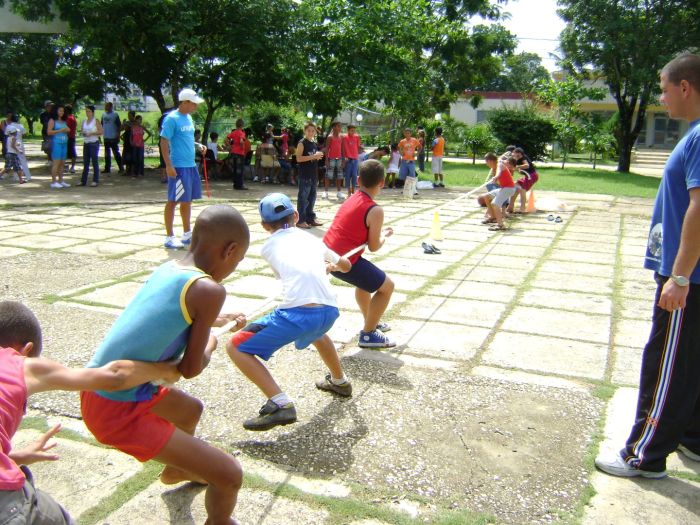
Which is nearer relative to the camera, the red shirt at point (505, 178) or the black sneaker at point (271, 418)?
the black sneaker at point (271, 418)

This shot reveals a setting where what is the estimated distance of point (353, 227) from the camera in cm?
433

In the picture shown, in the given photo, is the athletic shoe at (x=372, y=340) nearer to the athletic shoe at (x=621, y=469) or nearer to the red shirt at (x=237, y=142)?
the athletic shoe at (x=621, y=469)

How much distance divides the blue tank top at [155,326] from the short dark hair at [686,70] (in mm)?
2212

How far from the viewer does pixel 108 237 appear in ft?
26.9

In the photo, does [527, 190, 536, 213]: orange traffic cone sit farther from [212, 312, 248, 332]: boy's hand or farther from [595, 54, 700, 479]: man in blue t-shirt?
[212, 312, 248, 332]: boy's hand

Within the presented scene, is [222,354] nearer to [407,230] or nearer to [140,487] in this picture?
[140,487]

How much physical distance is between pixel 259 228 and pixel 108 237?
2014 mm

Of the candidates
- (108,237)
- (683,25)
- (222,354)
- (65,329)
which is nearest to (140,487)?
(222,354)

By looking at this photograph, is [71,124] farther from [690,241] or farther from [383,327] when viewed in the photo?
[690,241]

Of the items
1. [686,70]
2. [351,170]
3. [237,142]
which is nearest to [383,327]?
[686,70]

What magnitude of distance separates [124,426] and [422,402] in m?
1.85

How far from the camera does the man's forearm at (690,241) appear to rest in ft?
8.82

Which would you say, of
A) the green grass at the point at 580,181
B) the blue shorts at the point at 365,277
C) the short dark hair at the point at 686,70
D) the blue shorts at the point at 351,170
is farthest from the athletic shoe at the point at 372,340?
the green grass at the point at 580,181

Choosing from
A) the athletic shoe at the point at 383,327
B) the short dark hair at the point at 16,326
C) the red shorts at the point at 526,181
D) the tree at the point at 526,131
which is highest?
the tree at the point at 526,131
